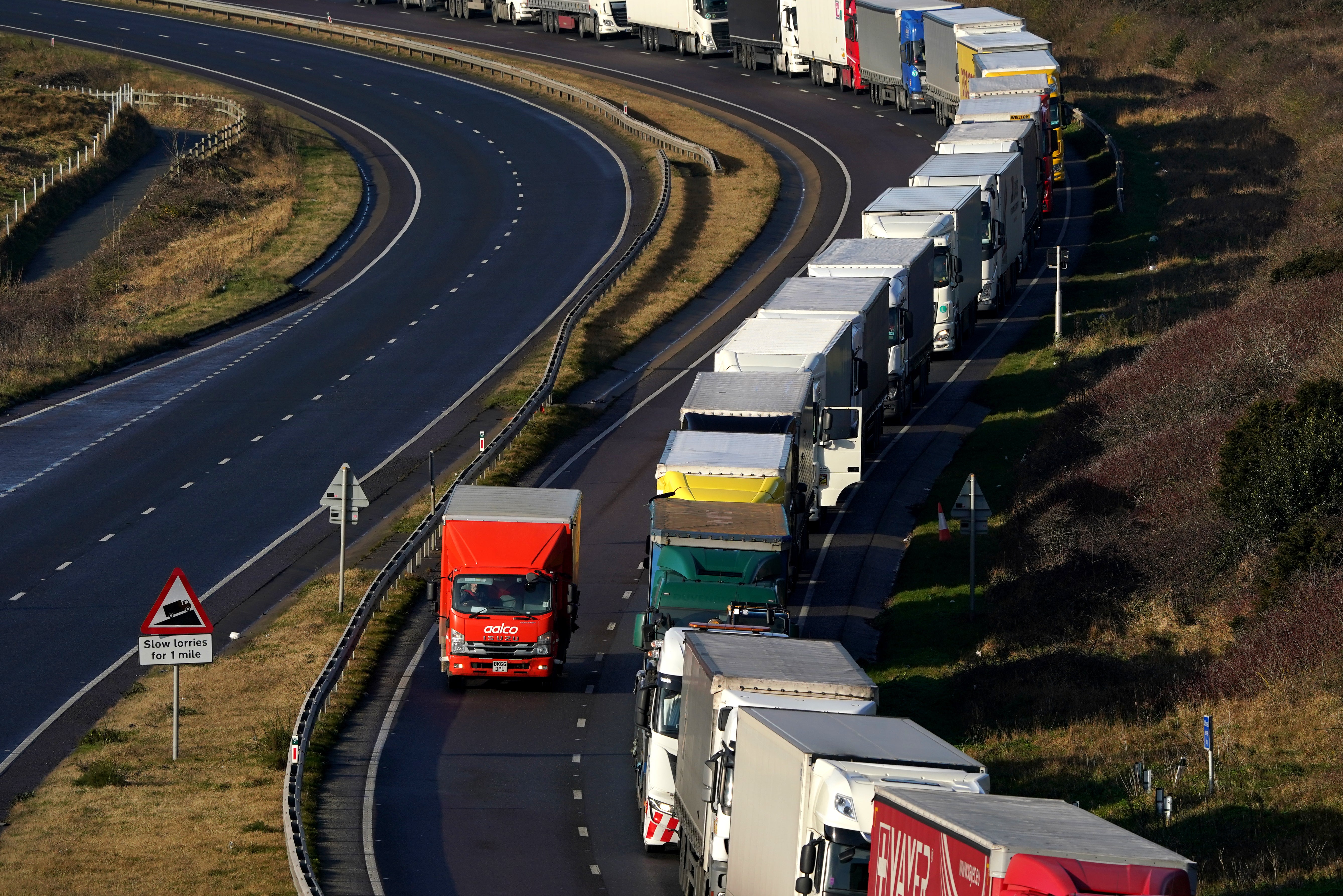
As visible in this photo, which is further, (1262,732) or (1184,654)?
(1184,654)

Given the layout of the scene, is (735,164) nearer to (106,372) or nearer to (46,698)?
(106,372)

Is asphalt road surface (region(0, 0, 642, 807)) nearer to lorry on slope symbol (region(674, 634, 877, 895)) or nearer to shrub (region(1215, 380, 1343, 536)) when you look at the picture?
lorry on slope symbol (region(674, 634, 877, 895))

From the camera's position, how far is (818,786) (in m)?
17.1

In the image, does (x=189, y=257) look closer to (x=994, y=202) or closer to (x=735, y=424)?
(x=994, y=202)

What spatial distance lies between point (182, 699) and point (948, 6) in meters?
60.1

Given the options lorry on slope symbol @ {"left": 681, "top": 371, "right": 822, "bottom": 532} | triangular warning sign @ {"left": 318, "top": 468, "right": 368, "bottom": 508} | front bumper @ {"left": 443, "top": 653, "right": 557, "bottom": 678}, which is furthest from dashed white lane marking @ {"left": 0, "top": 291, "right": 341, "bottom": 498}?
front bumper @ {"left": 443, "top": 653, "right": 557, "bottom": 678}

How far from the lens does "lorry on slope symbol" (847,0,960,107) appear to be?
8194cm

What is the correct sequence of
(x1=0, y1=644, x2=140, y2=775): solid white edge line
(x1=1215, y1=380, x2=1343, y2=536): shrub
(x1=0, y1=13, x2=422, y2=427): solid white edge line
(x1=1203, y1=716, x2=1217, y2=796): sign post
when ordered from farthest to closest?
(x1=0, y1=13, x2=422, y2=427): solid white edge line → (x1=1215, y1=380, x2=1343, y2=536): shrub → (x1=0, y1=644, x2=140, y2=775): solid white edge line → (x1=1203, y1=716, x2=1217, y2=796): sign post

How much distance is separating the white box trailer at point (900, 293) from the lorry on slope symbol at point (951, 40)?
24842 mm

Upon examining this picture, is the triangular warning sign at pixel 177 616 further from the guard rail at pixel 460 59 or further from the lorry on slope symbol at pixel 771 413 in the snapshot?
the guard rail at pixel 460 59

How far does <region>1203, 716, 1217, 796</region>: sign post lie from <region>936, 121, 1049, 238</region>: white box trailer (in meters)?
40.0

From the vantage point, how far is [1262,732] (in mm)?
24312

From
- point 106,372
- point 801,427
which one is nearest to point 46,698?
point 801,427

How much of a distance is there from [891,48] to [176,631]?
6501 centimetres
